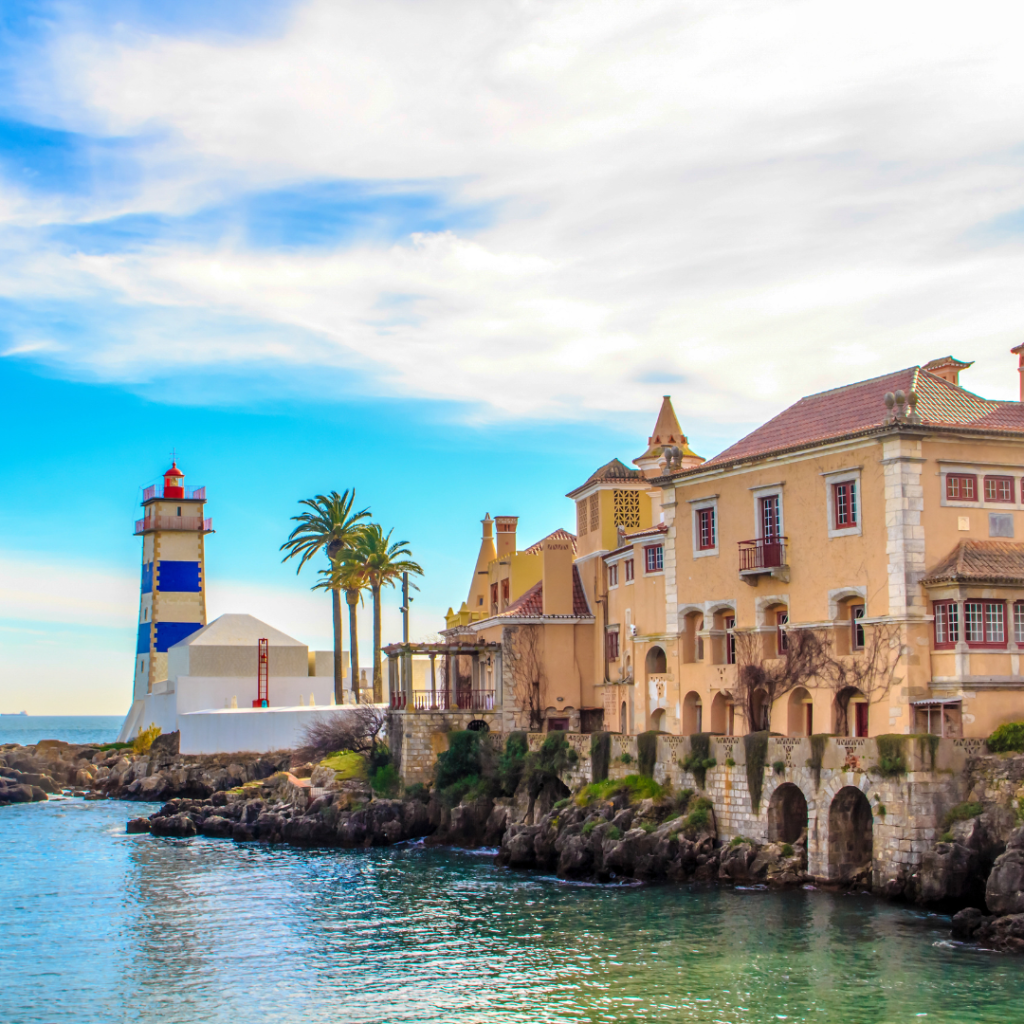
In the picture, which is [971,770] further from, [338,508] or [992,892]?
[338,508]

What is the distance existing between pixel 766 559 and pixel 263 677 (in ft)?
155

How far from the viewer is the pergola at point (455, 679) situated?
57781 mm

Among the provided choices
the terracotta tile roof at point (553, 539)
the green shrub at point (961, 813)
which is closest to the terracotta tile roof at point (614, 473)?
the terracotta tile roof at point (553, 539)

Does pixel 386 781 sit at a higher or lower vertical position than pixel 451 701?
lower

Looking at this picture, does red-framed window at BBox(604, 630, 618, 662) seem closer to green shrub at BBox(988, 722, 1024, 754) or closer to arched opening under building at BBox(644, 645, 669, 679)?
arched opening under building at BBox(644, 645, 669, 679)

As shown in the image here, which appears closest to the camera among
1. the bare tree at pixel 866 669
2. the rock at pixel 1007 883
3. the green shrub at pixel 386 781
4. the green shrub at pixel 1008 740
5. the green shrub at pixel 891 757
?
the rock at pixel 1007 883

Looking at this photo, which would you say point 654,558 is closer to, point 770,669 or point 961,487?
point 770,669

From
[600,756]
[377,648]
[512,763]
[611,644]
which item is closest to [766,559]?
[600,756]

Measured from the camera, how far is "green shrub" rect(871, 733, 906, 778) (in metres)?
33.8

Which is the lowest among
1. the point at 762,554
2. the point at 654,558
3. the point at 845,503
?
the point at 762,554

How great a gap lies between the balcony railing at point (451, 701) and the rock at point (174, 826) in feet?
32.8

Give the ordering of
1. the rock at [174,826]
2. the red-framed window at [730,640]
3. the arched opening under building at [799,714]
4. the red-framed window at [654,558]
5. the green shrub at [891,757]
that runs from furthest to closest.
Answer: the rock at [174,826], the red-framed window at [654,558], the red-framed window at [730,640], the arched opening under building at [799,714], the green shrub at [891,757]

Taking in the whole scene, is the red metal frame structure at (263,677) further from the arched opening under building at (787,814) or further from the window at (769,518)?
the arched opening under building at (787,814)

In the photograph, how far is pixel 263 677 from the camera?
268 feet
